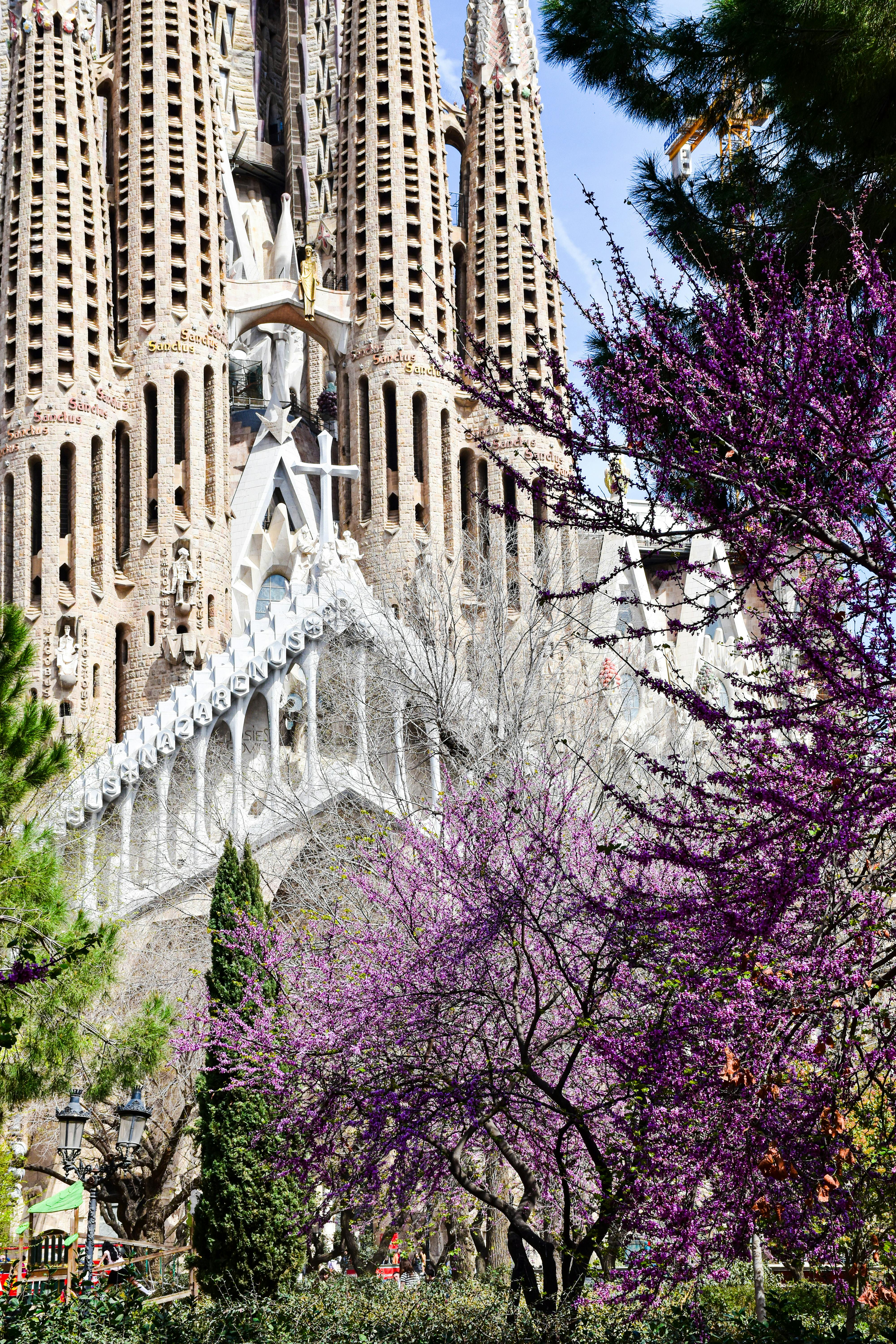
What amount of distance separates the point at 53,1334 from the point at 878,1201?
17.1 feet

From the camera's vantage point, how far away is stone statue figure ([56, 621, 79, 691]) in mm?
31516

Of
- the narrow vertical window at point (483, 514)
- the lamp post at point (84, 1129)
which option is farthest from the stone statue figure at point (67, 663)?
the lamp post at point (84, 1129)

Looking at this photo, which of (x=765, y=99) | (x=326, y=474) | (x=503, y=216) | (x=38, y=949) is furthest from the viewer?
(x=503, y=216)

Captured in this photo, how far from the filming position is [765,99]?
987cm

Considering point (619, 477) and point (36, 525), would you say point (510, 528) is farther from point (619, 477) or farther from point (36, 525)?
point (619, 477)

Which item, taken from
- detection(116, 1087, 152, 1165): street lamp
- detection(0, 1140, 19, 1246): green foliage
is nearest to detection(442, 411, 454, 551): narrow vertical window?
detection(0, 1140, 19, 1246): green foliage

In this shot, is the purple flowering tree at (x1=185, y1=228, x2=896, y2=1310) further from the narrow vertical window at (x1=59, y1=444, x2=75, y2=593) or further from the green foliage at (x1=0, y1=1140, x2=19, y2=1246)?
the narrow vertical window at (x1=59, y1=444, x2=75, y2=593)

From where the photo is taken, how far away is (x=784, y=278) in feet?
23.6

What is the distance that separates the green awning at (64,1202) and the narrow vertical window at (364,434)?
19.8 meters

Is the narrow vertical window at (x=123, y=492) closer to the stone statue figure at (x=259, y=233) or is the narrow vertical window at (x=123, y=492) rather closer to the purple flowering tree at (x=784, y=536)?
the stone statue figure at (x=259, y=233)

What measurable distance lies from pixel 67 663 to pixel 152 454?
5.29 meters

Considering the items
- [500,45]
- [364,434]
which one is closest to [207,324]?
[364,434]

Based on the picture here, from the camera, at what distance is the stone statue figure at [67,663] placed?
1241 inches

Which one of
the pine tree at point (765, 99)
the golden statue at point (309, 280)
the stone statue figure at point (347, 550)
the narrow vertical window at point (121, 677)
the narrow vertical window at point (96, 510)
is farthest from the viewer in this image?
the golden statue at point (309, 280)
